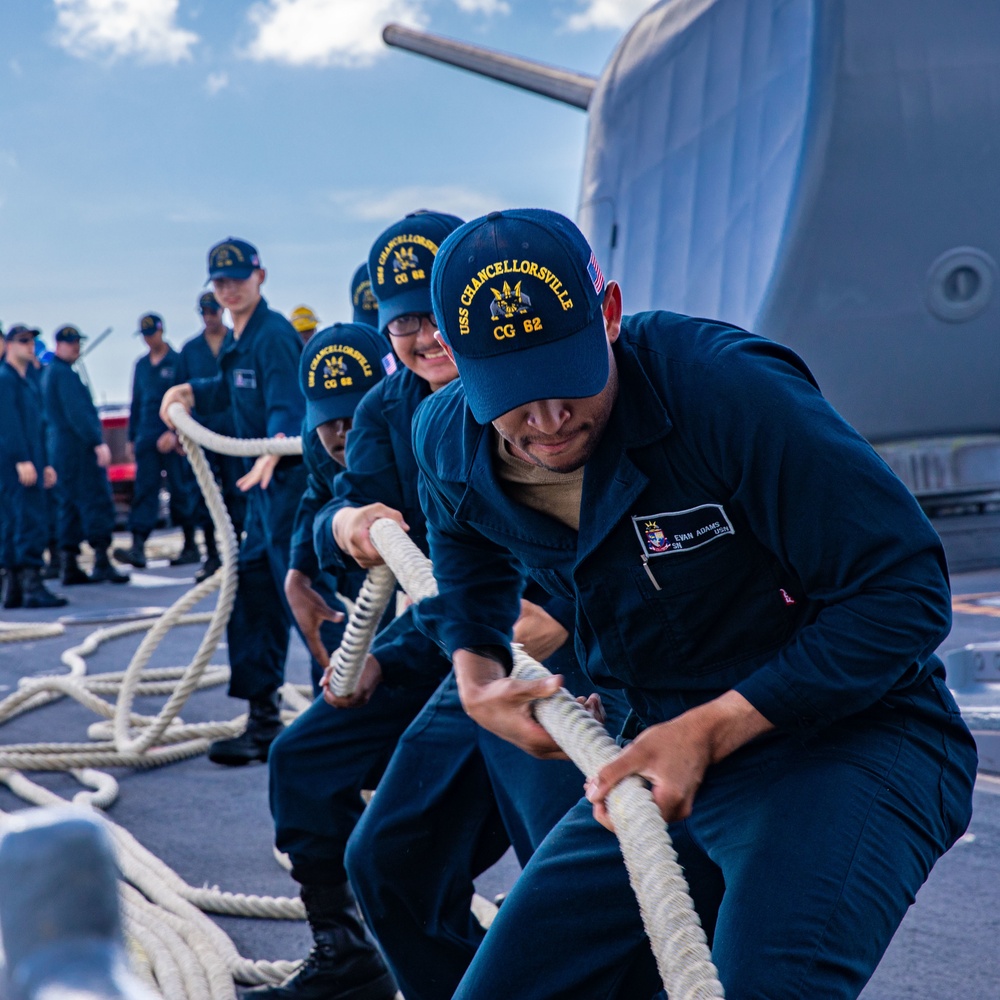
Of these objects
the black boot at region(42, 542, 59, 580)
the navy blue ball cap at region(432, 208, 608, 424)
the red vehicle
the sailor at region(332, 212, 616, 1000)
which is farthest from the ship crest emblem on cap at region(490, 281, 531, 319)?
the red vehicle

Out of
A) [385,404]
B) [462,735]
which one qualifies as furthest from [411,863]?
[385,404]

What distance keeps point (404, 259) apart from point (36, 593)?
689cm

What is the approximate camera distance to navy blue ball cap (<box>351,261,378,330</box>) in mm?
3891

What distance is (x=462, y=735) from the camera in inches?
85.8

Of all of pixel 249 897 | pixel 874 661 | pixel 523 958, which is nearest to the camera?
pixel 874 661

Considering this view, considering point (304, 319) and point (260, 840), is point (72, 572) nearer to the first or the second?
point (304, 319)

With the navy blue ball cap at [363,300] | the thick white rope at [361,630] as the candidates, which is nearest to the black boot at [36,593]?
the navy blue ball cap at [363,300]

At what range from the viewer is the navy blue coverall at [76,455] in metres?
9.50

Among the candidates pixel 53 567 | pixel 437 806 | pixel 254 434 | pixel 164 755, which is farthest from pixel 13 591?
pixel 437 806

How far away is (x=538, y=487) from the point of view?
5.01ft

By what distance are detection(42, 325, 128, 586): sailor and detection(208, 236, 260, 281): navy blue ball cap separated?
5293 mm

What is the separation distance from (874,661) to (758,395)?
291 mm

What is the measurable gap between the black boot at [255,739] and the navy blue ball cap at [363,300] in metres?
1.36

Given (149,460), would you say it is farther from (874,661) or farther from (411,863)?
(874,661)
